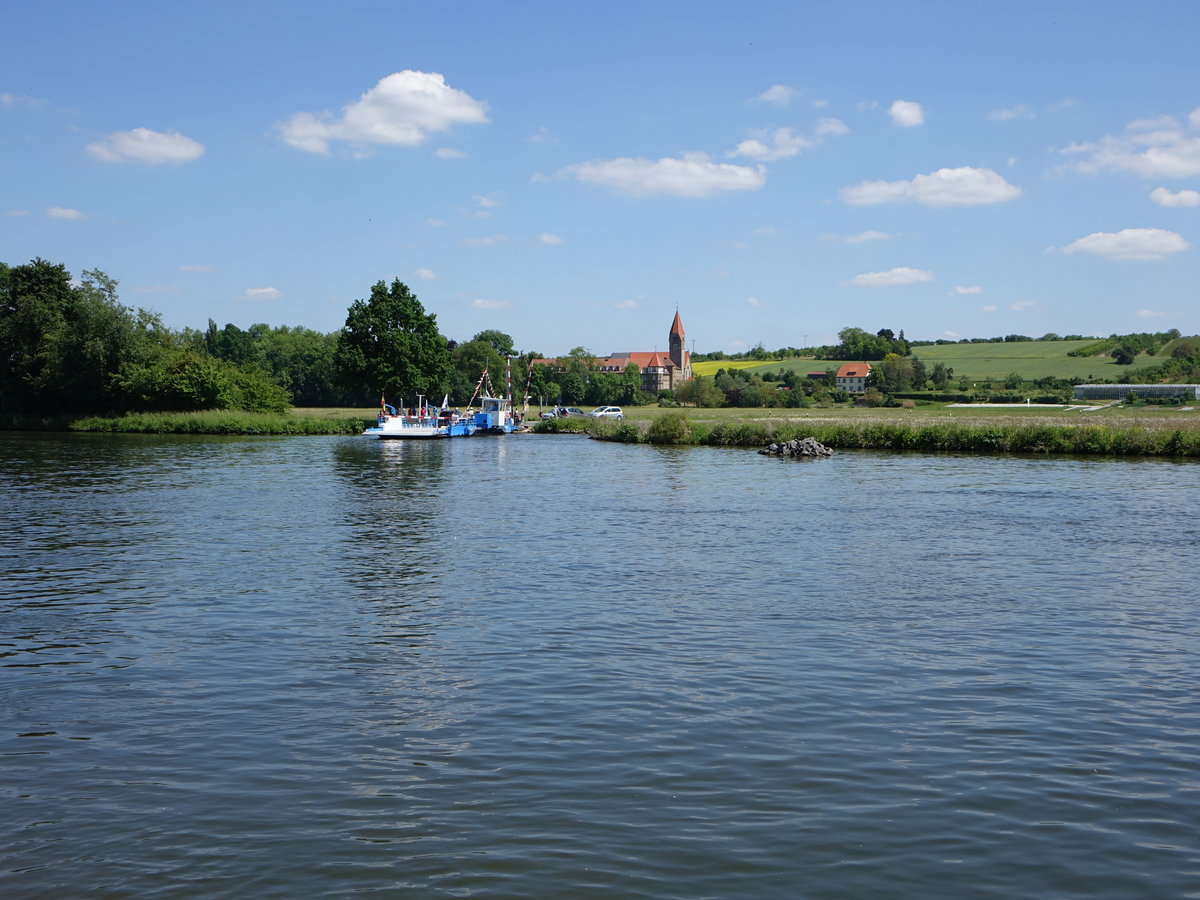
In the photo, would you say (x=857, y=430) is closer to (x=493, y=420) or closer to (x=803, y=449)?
(x=803, y=449)

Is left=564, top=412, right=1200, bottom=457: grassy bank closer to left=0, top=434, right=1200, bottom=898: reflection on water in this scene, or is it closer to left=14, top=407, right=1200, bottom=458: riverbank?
left=14, top=407, right=1200, bottom=458: riverbank

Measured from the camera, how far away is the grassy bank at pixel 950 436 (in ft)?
173

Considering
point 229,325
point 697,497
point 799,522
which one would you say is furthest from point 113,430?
point 229,325

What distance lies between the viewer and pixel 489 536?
83.1 ft

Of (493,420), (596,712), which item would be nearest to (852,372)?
(493,420)

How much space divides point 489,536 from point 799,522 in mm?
8978

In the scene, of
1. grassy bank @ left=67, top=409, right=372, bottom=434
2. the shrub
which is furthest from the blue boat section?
the shrub

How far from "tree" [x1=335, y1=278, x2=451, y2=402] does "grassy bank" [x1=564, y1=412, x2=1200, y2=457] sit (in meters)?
23.1

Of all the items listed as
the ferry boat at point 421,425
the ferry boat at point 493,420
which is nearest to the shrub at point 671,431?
the ferry boat at point 421,425

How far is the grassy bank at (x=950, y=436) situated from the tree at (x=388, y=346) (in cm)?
2314

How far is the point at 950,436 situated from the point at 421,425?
40890 mm

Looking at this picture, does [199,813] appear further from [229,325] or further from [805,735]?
[229,325]

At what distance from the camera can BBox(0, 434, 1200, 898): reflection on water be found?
755 cm

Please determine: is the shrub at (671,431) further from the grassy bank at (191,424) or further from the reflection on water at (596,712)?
the reflection on water at (596,712)
